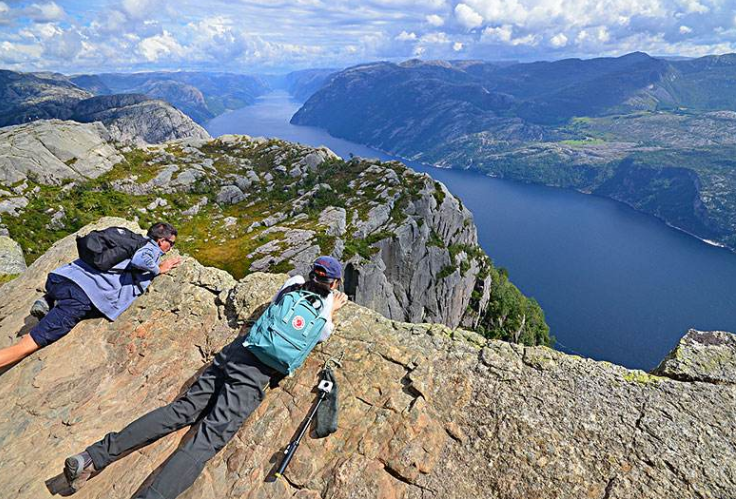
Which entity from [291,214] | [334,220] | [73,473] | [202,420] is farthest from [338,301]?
[291,214]

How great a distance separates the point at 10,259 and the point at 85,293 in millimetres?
20518

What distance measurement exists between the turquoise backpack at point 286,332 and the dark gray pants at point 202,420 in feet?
1.65

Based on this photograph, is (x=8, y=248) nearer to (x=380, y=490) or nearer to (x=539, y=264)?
(x=380, y=490)

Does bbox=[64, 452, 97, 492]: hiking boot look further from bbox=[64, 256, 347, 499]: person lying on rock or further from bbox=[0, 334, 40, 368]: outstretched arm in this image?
bbox=[0, 334, 40, 368]: outstretched arm

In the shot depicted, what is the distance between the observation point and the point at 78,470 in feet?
23.7

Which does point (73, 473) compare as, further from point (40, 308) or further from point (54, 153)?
point (54, 153)

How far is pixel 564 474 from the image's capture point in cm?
709

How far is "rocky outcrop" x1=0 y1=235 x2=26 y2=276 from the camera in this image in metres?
23.9

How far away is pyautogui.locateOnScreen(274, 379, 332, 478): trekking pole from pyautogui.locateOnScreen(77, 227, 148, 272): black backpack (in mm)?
7908

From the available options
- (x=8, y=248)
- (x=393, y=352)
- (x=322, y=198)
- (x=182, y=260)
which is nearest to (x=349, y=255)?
(x=322, y=198)

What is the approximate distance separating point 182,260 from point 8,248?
21.7 metres

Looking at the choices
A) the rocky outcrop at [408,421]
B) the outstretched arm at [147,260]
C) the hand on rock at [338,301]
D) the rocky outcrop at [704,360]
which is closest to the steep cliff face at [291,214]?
the outstretched arm at [147,260]

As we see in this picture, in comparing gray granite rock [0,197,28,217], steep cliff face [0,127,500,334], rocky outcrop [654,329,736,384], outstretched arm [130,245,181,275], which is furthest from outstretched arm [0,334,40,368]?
gray granite rock [0,197,28,217]

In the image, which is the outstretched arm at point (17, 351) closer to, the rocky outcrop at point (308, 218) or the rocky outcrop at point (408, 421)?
the rocky outcrop at point (408, 421)
